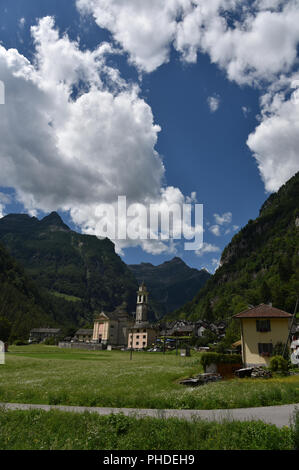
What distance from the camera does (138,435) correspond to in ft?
33.3

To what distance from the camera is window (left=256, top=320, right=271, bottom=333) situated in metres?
36.5

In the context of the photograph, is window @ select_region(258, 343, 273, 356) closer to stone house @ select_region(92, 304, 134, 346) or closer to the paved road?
the paved road

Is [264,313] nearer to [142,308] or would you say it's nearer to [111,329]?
[111,329]

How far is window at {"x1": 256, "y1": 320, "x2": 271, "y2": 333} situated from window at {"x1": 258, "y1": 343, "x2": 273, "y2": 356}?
1668mm

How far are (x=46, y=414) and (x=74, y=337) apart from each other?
5827 inches

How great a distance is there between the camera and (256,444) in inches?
354

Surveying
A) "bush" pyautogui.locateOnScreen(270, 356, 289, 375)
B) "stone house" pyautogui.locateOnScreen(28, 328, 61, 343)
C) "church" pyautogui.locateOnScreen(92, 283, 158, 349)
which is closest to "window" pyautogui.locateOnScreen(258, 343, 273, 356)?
"bush" pyautogui.locateOnScreen(270, 356, 289, 375)

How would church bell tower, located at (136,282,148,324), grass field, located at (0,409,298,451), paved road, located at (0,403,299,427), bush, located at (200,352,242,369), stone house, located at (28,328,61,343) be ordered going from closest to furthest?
grass field, located at (0,409,298,451), paved road, located at (0,403,299,427), bush, located at (200,352,242,369), church bell tower, located at (136,282,148,324), stone house, located at (28,328,61,343)

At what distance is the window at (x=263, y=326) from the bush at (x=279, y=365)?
28.2ft

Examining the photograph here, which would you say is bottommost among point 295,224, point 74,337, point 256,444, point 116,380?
point 74,337
